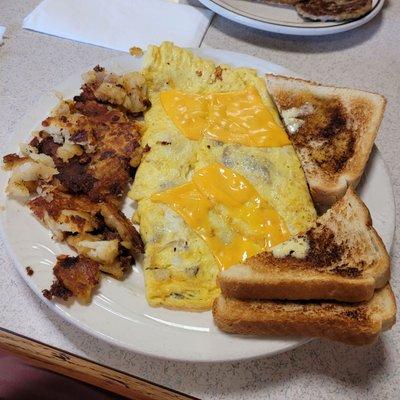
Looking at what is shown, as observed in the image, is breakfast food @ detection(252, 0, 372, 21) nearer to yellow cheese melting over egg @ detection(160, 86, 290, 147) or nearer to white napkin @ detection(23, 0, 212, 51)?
white napkin @ detection(23, 0, 212, 51)

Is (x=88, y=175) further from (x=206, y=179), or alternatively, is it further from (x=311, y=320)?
(x=311, y=320)

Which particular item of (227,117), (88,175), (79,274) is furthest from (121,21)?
(79,274)

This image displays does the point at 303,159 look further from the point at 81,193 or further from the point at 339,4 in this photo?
the point at 339,4

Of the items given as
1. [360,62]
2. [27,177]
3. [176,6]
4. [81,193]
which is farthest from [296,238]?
[176,6]

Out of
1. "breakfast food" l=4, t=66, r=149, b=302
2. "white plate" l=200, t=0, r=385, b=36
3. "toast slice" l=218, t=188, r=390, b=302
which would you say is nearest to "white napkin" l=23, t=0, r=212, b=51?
"white plate" l=200, t=0, r=385, b=36

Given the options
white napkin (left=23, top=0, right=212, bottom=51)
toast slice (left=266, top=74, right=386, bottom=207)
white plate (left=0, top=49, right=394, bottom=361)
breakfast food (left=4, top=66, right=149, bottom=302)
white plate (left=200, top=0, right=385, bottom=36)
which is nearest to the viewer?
white plate (left=0, top=49, right=394, bottom=361)

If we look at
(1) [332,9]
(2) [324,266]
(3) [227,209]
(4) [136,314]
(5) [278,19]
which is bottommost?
(4) [136,314]

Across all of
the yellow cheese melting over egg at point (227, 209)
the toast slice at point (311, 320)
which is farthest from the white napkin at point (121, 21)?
the toast slice at point (311, 320)
